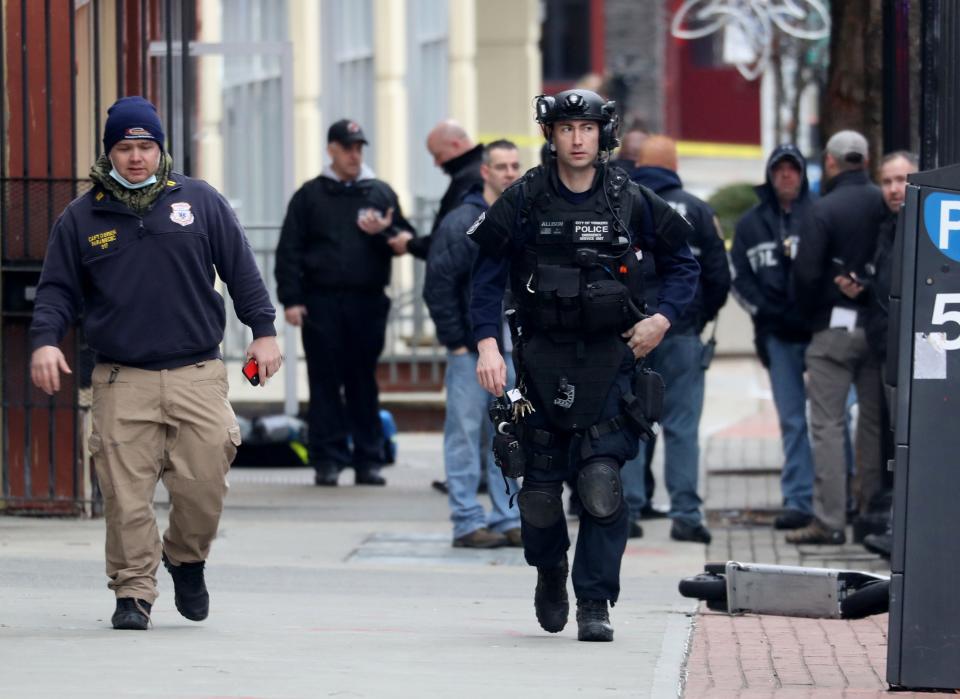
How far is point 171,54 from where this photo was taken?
10.6m

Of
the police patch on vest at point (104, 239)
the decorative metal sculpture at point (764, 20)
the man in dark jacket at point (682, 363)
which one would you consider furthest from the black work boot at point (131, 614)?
the decorative metal sculpture at point (764, 20)

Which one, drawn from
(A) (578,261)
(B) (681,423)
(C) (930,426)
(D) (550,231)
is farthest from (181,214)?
(B) (681,423)

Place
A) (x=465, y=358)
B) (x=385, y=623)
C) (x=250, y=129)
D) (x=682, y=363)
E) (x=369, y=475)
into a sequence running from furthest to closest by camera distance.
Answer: (x=250, y=129) < (x=369, y=475) < (x=682, y=363) < (x=465, y=358) < (x=385, y=623)

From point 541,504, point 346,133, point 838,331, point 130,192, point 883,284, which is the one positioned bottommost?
point 541,504

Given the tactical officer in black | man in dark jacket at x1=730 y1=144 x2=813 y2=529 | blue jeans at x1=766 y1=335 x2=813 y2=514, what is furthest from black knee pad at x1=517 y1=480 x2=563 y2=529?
blue jeans at x1=766 y1=335 x2=813 y2=514

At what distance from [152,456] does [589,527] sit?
1.52m

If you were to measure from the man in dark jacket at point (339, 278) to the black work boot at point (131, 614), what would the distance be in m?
4.73

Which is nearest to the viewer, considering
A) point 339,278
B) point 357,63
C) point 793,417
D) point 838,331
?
point 838,331

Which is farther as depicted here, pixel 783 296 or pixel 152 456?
pixel 783 296

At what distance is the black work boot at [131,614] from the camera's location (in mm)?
7055

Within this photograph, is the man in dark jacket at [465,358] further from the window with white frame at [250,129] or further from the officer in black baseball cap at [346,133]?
the window with white frame at [250,129]

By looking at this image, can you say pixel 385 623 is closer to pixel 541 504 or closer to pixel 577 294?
pixel 541 504

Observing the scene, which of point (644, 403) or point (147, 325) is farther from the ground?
point (147, 325)

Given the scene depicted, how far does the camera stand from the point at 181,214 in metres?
7.00
